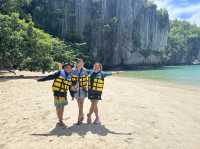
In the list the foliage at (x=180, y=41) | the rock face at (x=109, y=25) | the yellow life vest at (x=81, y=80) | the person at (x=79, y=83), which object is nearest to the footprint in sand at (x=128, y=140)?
the person at (x=79, y=83)

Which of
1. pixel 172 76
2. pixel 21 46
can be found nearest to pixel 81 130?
pixel 21 46

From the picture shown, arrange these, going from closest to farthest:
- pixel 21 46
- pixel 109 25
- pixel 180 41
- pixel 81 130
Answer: pixel 81 130 < pixel 21 46 < pixel 109 25 < pixel 180 41

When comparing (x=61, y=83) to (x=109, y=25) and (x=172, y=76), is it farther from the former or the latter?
(x=109, y=25)

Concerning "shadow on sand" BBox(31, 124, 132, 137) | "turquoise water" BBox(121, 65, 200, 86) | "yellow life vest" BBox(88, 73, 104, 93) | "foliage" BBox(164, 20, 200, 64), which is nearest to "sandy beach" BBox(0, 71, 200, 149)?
"shadow on sand" BBox(31, 124, 132, 137)

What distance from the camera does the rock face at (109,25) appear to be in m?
57.4

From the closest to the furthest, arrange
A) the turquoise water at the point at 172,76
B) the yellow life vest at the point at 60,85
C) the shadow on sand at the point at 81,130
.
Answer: the shadow on sand at the point at 81,130 → the yellow life vest at the point at 60,85 → the turquoise water at the point at 172,76

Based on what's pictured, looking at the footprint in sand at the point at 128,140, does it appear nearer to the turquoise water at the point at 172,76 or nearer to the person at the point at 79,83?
the person at the point at 79,83

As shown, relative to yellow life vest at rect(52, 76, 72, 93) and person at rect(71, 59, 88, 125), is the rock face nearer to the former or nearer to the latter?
person at rect(71, 59, 88, 125)

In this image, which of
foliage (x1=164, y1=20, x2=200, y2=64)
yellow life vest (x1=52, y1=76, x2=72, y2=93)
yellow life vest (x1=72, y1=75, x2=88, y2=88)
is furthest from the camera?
foliage (x1=164, y1=20, x2=200, y2=64)

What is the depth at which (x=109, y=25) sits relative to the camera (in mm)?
64438

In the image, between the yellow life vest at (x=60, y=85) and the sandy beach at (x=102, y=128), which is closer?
the sandy beach at (x=102, y=128)

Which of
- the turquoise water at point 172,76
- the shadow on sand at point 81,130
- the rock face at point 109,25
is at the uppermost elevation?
the rock face at point 109,25

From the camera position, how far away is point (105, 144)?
7.52 m

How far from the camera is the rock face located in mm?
57375
